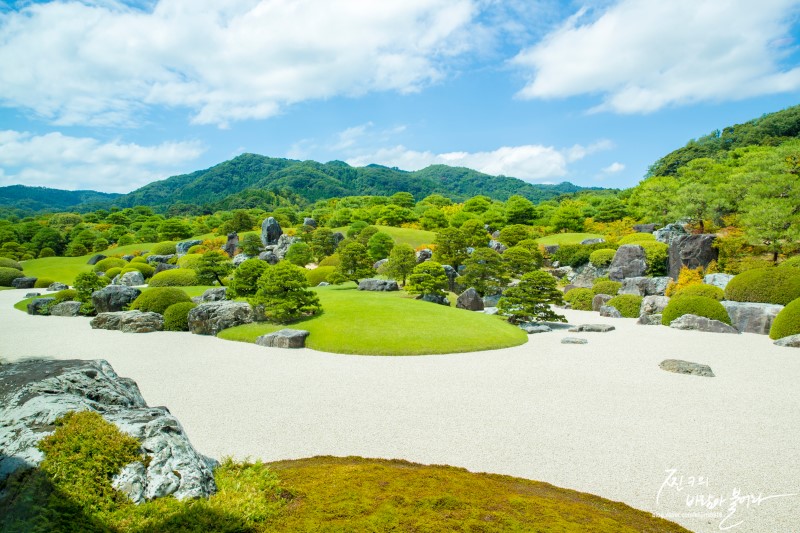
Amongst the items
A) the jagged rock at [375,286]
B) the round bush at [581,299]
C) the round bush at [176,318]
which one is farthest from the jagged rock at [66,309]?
the round bush at [581,299]

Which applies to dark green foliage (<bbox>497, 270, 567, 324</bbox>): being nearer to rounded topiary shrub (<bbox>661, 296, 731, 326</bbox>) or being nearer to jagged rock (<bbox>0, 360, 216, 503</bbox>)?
rounded topiary shrub (<bbox>661, 296, 731, 326</bbox>)

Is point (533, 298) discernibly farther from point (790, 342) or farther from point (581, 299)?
point (581, 299)

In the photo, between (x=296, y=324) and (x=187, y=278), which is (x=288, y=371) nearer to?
(x=296, y=324)

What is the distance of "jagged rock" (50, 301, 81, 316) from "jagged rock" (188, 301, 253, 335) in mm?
9126

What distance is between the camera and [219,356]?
40.3 feet

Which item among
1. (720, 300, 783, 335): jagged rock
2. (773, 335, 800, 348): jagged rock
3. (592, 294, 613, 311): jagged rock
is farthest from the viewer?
(592, 294, 613, 311): jagged rock

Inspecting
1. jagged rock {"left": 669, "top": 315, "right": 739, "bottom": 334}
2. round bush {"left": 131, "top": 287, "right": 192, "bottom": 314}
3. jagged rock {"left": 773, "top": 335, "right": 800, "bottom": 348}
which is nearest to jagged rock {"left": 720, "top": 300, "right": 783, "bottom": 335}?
jagged rock {"left": 669, "top": 315, "right": 739, "bottom": 334}

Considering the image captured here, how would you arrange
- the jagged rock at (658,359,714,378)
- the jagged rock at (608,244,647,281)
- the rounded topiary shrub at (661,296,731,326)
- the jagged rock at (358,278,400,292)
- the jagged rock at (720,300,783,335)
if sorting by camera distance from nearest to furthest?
1. the jagged rock at (658,359,714,378)
2. the jagged rock at (720,300,783,335)
3. the rounded topiary shrub at (661,296,731,326)
4. the jagged rock at (358,278,400,292)
5. the jagged rock at (608,244,647,281)

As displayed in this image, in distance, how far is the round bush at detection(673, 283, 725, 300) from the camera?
1812 cm

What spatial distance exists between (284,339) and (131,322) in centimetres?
744

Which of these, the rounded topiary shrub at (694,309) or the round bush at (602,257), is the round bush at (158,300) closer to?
the rounded topiary shrub at (694,309)

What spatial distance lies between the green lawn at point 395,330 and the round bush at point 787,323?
7.85m

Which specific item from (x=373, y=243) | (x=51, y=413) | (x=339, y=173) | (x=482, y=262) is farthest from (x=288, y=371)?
(x=339, y=173)

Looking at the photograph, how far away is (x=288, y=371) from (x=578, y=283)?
2467cm
